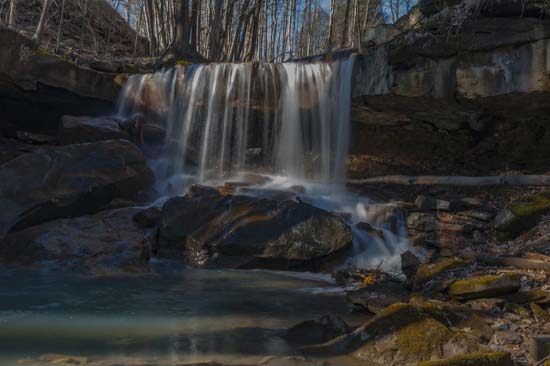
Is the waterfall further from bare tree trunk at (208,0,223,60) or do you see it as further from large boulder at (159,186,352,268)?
bare tree trunk at (208,0,223,60)

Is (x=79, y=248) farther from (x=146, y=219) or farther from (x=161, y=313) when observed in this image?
(x=161, y=313)

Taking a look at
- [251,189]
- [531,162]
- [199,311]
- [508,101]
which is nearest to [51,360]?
[199,311]

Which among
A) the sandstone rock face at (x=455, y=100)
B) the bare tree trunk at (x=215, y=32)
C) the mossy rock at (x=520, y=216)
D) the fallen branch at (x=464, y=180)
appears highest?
the bare tree trunk at (x=215, y=32)

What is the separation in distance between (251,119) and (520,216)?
277 inches

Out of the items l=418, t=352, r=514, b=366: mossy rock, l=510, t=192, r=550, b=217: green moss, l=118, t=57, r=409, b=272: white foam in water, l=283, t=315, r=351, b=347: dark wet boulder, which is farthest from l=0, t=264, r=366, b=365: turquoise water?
l=118, t=57, r=409, b=272: white foam in water

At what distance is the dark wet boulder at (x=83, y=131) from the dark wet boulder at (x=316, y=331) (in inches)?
335

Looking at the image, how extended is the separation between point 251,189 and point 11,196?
428 cm

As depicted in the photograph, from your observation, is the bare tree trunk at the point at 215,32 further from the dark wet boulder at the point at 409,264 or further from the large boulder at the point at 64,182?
the dark wet boulder at the point at 409,264

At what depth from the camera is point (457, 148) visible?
12.0 meters

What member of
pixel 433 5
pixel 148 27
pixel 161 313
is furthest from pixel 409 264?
pixel 148 27

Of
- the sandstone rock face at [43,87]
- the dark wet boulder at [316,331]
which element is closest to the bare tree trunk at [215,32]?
the sandstone rock face at [43,87]

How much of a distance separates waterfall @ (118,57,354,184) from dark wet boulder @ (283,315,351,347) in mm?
7964

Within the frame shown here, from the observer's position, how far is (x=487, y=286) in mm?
4855

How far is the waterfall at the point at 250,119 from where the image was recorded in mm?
12289
